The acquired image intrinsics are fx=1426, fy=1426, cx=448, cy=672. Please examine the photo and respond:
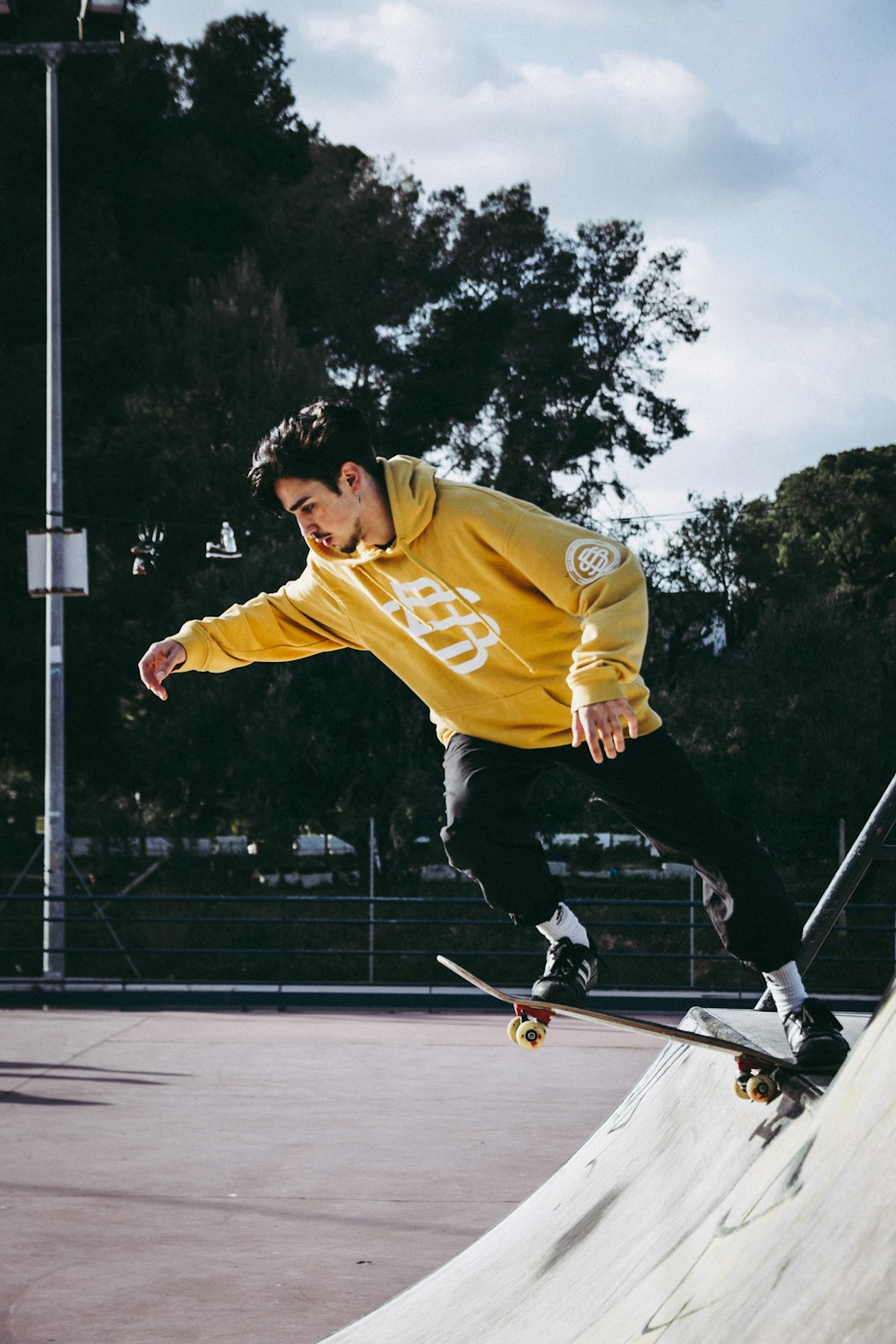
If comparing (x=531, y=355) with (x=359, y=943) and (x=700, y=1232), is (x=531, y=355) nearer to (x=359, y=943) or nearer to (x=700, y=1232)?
(x=359, y=943)

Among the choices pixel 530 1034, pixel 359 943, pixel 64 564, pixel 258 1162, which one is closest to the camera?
pixel 530 1034

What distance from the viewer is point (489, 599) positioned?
138 inches

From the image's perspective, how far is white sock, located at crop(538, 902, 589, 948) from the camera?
3.70m

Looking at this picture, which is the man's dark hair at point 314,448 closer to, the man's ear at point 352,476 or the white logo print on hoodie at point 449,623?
the man's ear at point 352,476

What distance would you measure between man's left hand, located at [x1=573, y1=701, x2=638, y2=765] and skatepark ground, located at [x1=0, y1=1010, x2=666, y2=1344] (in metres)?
1.32

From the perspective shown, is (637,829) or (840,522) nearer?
(637,829)

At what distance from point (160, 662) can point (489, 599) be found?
0.89 meters

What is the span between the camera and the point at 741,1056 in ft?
9.61

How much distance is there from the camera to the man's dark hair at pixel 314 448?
3461mm

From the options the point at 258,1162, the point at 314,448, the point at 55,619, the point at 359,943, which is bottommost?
the point at 359,943

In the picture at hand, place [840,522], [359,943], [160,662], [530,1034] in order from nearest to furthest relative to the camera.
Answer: [530,1034], [160,662], [359,943], [840,522]

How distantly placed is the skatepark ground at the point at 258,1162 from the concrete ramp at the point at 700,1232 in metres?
0.31

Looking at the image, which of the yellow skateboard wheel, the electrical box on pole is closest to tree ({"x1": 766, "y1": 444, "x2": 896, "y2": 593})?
the electrical box on pole

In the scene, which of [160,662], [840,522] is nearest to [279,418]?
[840,522]
